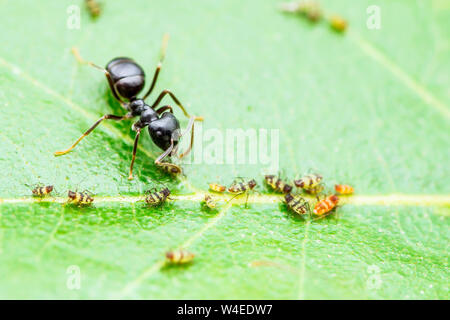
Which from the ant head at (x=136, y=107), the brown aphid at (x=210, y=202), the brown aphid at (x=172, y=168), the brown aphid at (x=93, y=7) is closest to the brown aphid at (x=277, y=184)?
the brown aphid at (x=210, y=202)

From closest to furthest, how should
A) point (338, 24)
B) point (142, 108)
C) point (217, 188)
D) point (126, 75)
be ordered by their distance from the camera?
point (217, 188), point (126, 75), point (142, 108), point (338, 24)

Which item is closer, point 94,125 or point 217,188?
point 217,188

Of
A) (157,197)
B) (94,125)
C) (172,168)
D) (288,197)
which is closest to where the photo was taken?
(157,197)

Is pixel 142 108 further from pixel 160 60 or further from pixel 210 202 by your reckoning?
pixel 210 202

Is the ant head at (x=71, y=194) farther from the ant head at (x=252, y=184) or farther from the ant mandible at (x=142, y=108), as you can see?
the ant head at (x=252, y=184)

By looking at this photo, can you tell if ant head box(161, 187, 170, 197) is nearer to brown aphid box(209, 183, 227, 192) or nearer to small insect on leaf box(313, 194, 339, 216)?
brown aphid box(209, 183, 227, 192)

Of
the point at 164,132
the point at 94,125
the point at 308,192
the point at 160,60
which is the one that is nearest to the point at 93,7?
the point at 160,60
